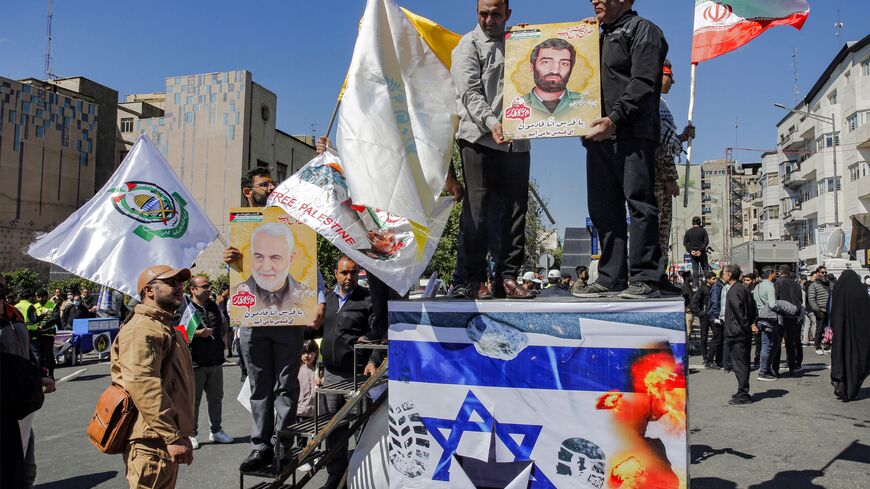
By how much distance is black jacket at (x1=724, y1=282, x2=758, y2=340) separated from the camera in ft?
33.7

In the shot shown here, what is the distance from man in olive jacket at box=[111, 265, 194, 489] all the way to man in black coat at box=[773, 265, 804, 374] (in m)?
12.1

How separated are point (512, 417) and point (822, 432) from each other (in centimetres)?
682

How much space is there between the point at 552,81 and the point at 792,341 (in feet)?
39.4

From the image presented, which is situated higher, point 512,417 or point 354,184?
point 354,184

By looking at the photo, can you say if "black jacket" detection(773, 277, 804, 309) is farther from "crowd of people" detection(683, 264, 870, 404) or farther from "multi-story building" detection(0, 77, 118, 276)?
"multi-story building" detection(0, 77, 118, 276)

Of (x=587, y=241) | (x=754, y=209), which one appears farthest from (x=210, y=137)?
(x=754, y=209)

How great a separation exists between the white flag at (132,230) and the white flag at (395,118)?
2.81m

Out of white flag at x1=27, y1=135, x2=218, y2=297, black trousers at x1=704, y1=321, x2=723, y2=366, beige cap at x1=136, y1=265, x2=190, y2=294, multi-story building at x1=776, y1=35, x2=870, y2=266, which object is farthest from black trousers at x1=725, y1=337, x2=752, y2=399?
multi-story building at x1=776, y1=35, x2=870, y2=266

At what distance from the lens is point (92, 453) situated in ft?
25.4

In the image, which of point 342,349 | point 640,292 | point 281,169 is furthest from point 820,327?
point 281,169

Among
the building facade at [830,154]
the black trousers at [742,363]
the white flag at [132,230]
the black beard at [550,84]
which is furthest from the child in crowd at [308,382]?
the building facade at [830,154]

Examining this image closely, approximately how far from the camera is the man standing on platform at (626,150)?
360cm

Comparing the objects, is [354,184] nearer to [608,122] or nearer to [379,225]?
[379,225]

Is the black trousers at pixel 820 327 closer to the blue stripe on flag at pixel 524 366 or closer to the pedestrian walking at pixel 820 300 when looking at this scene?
the pedestrian walking at pixel 820 300
